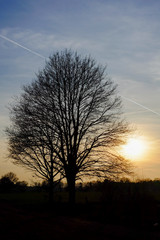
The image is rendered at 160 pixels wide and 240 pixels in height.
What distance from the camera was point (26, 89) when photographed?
2117 cm

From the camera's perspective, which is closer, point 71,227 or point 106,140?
point 71,227

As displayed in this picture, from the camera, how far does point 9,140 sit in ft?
69.2

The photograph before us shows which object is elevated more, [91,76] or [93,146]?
[91,76]

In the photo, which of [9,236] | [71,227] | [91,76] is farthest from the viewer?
[91,76]

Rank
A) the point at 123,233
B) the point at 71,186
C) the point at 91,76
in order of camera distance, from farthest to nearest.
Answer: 1. the point at 91,76
2. the point at 71,186
3. the point at 123,233

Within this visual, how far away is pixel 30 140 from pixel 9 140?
2270 millimetres

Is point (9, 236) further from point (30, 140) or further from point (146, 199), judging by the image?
point (30, 140)

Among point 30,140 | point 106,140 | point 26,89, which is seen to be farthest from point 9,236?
point 26,89

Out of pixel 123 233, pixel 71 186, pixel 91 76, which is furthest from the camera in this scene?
pixel 91 76

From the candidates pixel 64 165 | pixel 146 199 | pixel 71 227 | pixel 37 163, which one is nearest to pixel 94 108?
pixel 64 165

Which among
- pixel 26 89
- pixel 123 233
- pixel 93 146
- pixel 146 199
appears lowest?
pixel 123 233

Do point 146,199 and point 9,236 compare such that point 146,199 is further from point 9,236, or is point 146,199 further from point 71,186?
point 9,236

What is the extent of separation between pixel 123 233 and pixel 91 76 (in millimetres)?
12389

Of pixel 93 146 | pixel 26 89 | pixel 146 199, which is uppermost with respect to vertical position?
pixel 26 89
